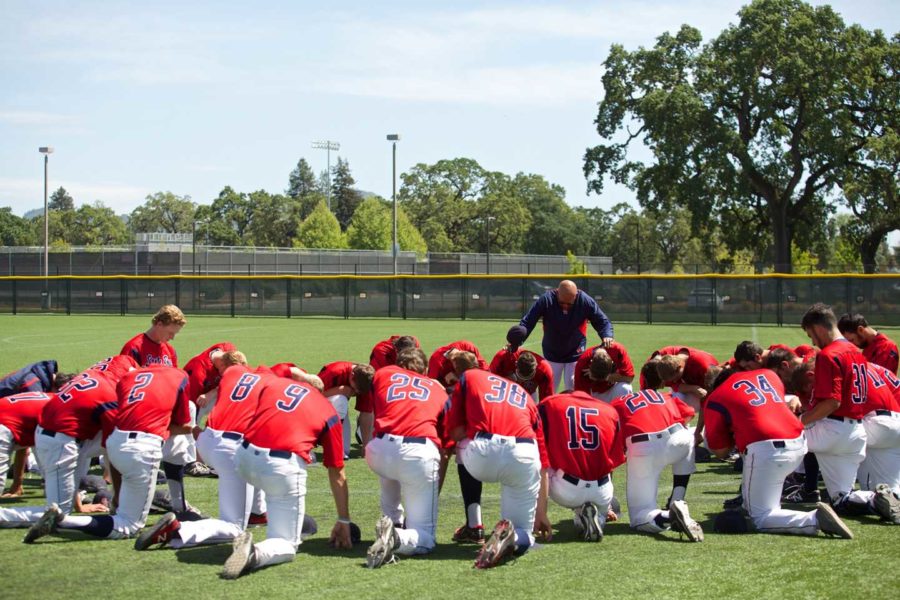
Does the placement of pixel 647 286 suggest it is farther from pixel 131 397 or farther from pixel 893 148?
pixel 131 397

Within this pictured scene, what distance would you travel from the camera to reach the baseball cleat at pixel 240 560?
5793 millimetres

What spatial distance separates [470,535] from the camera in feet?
22.7

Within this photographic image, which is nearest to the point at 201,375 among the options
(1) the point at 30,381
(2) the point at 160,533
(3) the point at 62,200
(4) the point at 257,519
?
(1) the point at 30,381

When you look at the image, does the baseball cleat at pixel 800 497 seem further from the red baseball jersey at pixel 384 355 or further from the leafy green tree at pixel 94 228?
the leafy green tree at pixel 94 228

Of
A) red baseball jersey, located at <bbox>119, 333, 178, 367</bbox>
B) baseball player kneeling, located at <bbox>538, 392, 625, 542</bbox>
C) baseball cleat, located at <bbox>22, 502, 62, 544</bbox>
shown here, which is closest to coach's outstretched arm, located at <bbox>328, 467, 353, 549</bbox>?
baseball player kneeling, located at <bbox>538, 392, 625, 542</bbox>

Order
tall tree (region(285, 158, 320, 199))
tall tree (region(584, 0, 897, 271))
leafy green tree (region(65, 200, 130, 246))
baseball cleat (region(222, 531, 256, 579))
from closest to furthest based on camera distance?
baseball cleat (region(222, 531, 256, 579)) < tall tree (region(584, 0, 897, 271)) < leafy green tree (region(65, 200, 130, 246)) < tall tree (region(285, 158, 320, 199))

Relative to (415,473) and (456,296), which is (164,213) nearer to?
(456,296)

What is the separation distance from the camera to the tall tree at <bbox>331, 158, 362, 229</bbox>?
142 meters

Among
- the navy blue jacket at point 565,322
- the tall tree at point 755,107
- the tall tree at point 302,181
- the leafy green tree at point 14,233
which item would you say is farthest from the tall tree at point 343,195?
the navy blue jacket at point 565,322

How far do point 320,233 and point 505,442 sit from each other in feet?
300

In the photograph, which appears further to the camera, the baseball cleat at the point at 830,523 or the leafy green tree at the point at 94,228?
the leafy green tree at the point at 94,228

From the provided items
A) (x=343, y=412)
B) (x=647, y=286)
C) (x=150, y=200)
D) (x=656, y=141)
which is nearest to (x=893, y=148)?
(x=656, y=141)

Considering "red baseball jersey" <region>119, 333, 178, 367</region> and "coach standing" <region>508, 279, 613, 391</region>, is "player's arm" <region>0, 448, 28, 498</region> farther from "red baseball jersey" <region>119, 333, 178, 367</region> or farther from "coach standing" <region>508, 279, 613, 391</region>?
"coach standing" <region>508, 279, 613, 391</region>

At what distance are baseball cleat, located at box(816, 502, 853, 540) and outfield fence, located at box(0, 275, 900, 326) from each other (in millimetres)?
29556
